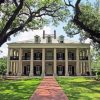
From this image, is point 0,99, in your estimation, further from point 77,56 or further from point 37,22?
point 77,56

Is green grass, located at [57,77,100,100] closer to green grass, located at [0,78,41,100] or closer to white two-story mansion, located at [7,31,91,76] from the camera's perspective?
green grass, located at [0,78,41,100]

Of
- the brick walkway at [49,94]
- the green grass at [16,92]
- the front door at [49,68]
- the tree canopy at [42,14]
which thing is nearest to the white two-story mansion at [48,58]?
the front door at [49,68]

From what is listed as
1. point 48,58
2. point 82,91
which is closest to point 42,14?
point 82,91

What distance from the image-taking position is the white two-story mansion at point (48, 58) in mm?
57938

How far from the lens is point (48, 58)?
60.0 metres

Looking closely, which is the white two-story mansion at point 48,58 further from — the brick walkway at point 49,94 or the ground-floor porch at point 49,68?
the brick walkway at point 49,94

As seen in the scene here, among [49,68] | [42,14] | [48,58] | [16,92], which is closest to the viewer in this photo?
[16,92]

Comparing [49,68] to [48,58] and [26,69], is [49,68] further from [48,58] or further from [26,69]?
[26,69]

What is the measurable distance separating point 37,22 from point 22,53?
1048 inches

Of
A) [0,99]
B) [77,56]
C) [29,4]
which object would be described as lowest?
[0,99]

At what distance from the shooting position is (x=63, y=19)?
109 feet

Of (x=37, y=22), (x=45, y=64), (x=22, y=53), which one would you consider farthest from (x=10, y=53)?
(x=37, y=22)

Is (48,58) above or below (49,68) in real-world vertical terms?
above

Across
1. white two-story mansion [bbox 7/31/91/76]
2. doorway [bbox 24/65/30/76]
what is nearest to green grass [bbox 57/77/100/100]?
white two-story mansion [bbox 7/31/91/76]
